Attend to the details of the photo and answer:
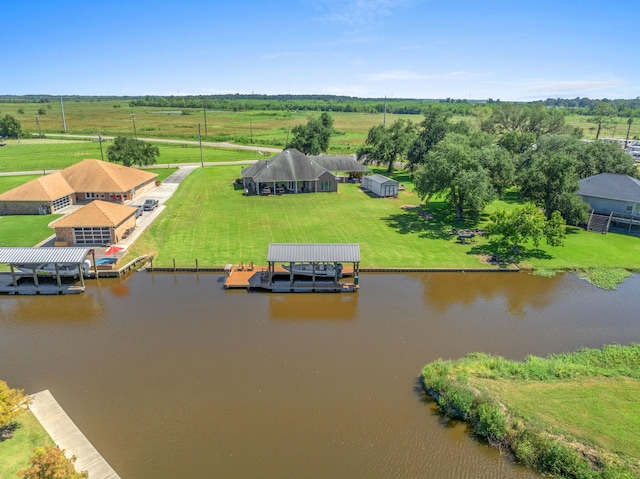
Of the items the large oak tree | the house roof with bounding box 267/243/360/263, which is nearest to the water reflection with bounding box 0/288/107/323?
the house roof with bounding box 267/243/360/263

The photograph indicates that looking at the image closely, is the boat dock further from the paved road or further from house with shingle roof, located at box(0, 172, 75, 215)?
the paved road

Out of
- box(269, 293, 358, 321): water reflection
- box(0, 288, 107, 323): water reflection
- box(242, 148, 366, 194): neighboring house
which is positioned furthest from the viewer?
box(242, 148, 366, 194): neighboring house

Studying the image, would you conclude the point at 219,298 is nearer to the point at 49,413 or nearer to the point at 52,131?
the point at 49,413

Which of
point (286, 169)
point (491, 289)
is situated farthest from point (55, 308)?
point (286, 169)

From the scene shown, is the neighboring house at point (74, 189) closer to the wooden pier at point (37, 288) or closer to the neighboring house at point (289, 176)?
the neighboring house at point (289, 176)

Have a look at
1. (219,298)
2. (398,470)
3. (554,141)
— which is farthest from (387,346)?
(554,141)

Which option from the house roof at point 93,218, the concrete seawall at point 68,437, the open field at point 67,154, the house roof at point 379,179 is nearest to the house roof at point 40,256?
the house roof at point 93,218

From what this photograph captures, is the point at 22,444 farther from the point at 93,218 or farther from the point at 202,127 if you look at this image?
the point at 202,127
